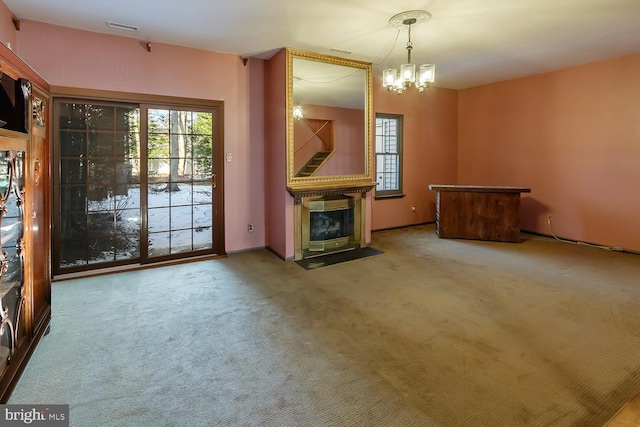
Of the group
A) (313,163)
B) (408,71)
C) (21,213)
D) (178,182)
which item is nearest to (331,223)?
(313,163)

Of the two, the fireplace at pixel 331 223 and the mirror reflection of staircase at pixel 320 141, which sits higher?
the mirror reflection of staircase at pixel 320 141

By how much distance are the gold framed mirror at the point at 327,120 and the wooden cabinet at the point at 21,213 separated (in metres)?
2.74

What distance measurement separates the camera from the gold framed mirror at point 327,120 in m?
4.75

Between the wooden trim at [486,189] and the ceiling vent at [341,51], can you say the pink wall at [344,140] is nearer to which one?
the ceiling vent at [341,51]

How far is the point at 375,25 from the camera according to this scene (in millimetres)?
3891

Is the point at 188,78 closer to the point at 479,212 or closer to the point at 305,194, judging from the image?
the point at 305,194

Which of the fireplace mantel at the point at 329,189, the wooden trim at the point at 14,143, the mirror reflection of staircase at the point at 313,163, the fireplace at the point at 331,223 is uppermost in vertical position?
the mirror reflection of staircase at the point at 313,163

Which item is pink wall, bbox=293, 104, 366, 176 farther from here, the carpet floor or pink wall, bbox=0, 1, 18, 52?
pink wall, bbox=0, 1, 18, 52

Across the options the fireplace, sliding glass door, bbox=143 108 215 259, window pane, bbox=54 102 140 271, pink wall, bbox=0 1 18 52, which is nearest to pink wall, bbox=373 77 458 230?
the fireplace

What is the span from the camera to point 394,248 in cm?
535

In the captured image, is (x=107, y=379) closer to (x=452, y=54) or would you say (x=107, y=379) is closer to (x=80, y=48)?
(x=80, y=48)

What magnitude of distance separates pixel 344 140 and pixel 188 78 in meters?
2.34

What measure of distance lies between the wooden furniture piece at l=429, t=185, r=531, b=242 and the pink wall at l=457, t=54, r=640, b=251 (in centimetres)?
88

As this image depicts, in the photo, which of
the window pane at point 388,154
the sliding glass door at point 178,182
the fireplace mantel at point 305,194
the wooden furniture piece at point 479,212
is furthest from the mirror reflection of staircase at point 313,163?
the wooden furniture piece at point 479,212
